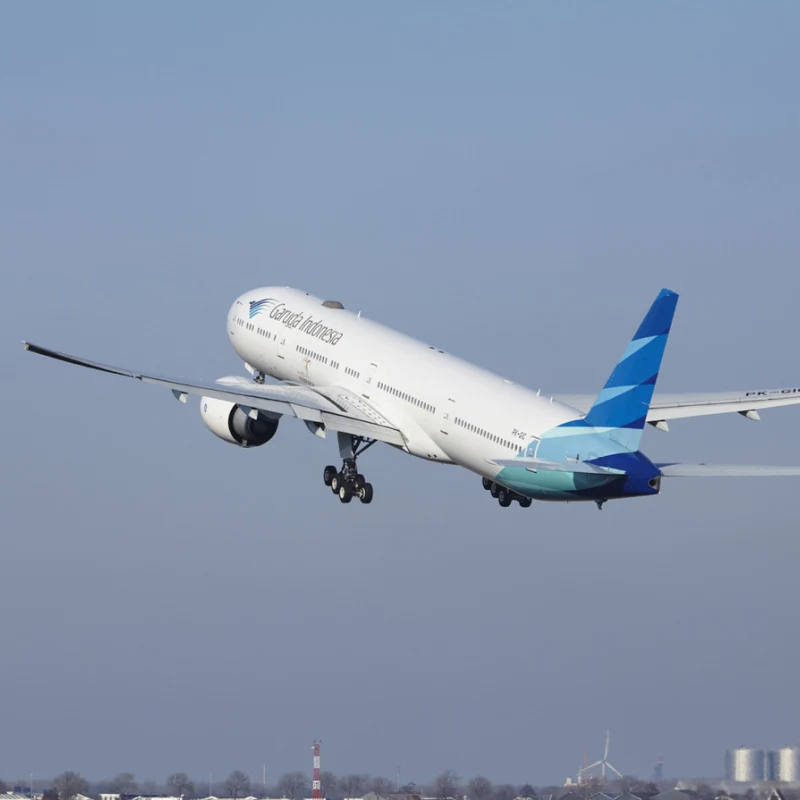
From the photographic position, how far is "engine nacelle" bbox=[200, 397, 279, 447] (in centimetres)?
7844

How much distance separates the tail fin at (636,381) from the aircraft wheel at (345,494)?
576 inches

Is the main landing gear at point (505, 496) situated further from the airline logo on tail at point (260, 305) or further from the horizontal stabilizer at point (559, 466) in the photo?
the airline logo on tail at point (260, 305)

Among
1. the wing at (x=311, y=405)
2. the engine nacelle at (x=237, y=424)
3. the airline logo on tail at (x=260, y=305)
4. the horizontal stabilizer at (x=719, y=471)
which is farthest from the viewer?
the airline logo on tail at (x=260, y=305)

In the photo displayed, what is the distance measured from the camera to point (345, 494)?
76188 mm

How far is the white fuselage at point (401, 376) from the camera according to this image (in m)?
67.2

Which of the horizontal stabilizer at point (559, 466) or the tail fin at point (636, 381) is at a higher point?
the tail fin at point (636, 381)

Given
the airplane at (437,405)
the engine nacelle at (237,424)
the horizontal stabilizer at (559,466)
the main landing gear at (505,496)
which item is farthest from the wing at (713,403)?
the engine nacelle at (237,424)

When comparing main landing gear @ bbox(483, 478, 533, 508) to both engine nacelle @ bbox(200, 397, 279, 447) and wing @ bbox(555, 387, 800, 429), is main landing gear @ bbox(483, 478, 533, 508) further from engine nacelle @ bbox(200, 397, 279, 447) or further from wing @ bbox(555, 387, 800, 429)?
engine nacelle @ bbox(200, 397, 279, 447)

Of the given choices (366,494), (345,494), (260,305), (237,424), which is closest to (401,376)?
(366,494)

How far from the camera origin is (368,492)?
7594 cm

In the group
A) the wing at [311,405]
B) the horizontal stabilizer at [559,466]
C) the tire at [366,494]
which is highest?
the wing at [311,405]

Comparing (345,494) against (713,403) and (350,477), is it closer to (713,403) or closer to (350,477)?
(350,477)

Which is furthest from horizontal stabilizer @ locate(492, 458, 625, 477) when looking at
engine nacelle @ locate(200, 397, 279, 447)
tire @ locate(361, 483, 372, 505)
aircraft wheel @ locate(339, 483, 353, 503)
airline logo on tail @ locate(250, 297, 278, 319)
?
airline logo on tail @ locate(250, 297, 278, 319)

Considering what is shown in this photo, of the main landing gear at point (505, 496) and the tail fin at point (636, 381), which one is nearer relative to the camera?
the tail fin at point (636, 381)
